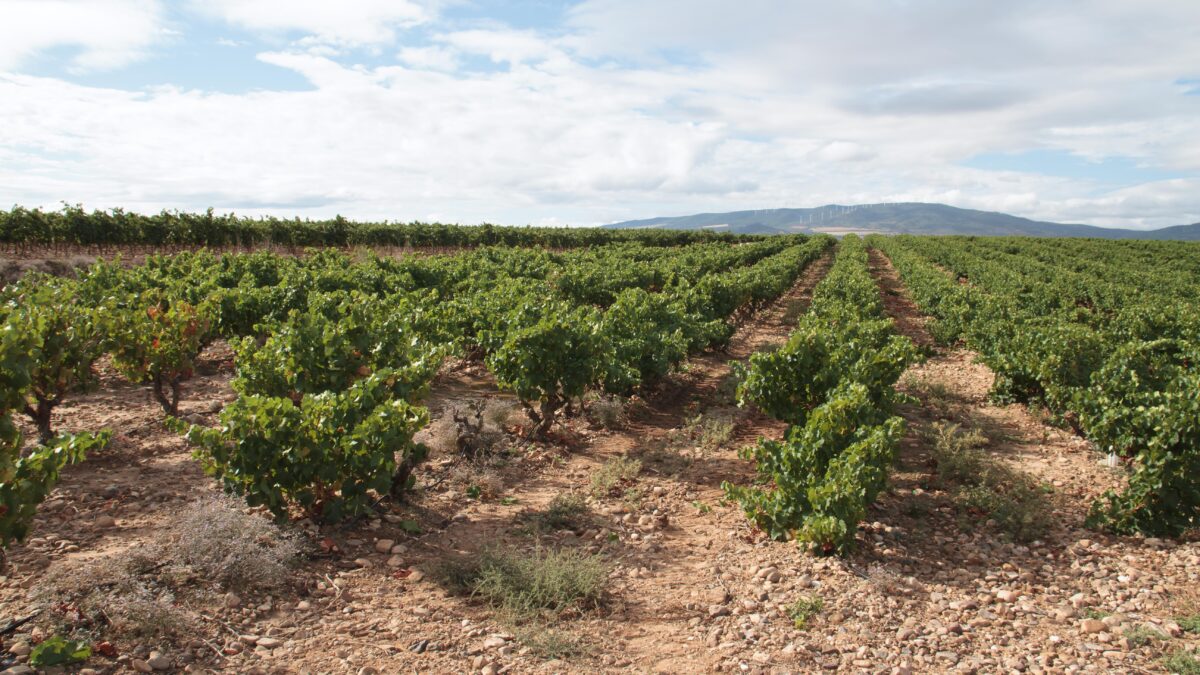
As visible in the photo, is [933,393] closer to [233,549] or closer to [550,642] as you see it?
[550,642]

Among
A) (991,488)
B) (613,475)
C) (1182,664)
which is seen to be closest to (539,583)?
(613,475)

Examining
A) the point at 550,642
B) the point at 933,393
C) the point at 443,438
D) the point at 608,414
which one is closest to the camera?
the point at 550,642

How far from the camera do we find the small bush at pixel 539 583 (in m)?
5.23

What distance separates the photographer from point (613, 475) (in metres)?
7.95

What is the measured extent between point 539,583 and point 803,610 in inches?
81.1

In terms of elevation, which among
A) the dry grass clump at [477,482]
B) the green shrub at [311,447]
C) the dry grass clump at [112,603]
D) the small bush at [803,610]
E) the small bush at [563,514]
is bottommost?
the small bush at [803,610]

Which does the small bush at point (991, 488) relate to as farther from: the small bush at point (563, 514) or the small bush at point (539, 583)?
the small bush at point (539, 583)

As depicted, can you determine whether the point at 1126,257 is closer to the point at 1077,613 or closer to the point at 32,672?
the point at 1077,613

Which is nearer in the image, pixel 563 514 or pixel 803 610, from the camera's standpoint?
pixel 803 610

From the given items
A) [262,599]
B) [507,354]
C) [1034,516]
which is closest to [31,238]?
[507,354]

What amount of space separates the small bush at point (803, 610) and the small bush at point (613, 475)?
2.81m

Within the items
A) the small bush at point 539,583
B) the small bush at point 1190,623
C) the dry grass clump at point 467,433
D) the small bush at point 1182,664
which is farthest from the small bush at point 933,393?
the small bush at point 539,583

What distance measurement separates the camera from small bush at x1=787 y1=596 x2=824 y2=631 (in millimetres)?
5156

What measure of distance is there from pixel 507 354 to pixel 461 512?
7.94ft
